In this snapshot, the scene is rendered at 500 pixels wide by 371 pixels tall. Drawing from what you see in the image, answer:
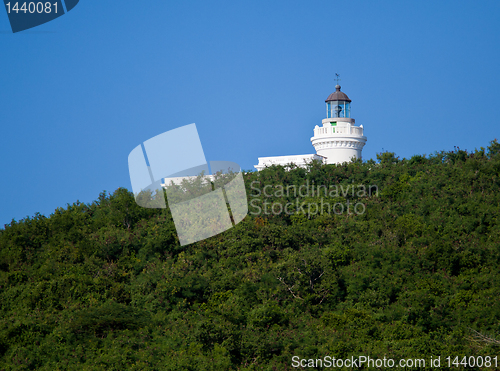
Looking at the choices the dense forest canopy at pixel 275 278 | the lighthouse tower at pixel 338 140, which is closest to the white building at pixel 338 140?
the lighthouse tower at pixel 338 140

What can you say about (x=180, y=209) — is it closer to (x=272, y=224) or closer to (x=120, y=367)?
(x=272, y=224)

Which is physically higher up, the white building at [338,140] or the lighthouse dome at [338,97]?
the lighthouse dome at [338,97]

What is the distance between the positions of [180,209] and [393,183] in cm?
1149

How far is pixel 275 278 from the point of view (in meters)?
23.9

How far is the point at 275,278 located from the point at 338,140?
16.8 metres

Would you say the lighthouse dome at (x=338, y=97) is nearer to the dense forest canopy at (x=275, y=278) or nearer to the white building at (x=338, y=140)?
the white building at (x=338, y=140)

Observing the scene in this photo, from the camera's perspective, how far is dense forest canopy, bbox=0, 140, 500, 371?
2045 centimetres

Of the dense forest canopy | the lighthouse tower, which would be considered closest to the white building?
the lighthouse tower

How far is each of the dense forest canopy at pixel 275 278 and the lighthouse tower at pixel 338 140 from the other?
6.00m

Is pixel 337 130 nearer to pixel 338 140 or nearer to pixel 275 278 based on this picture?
pixel 338 140

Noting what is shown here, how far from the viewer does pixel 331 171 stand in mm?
33094

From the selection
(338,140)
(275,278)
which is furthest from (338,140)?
(275,278)

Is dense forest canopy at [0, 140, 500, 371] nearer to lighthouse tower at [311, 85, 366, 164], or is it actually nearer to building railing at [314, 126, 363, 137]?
lighthouse tower at [311, 85, 366, 164]

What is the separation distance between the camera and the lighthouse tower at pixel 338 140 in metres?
38.5
